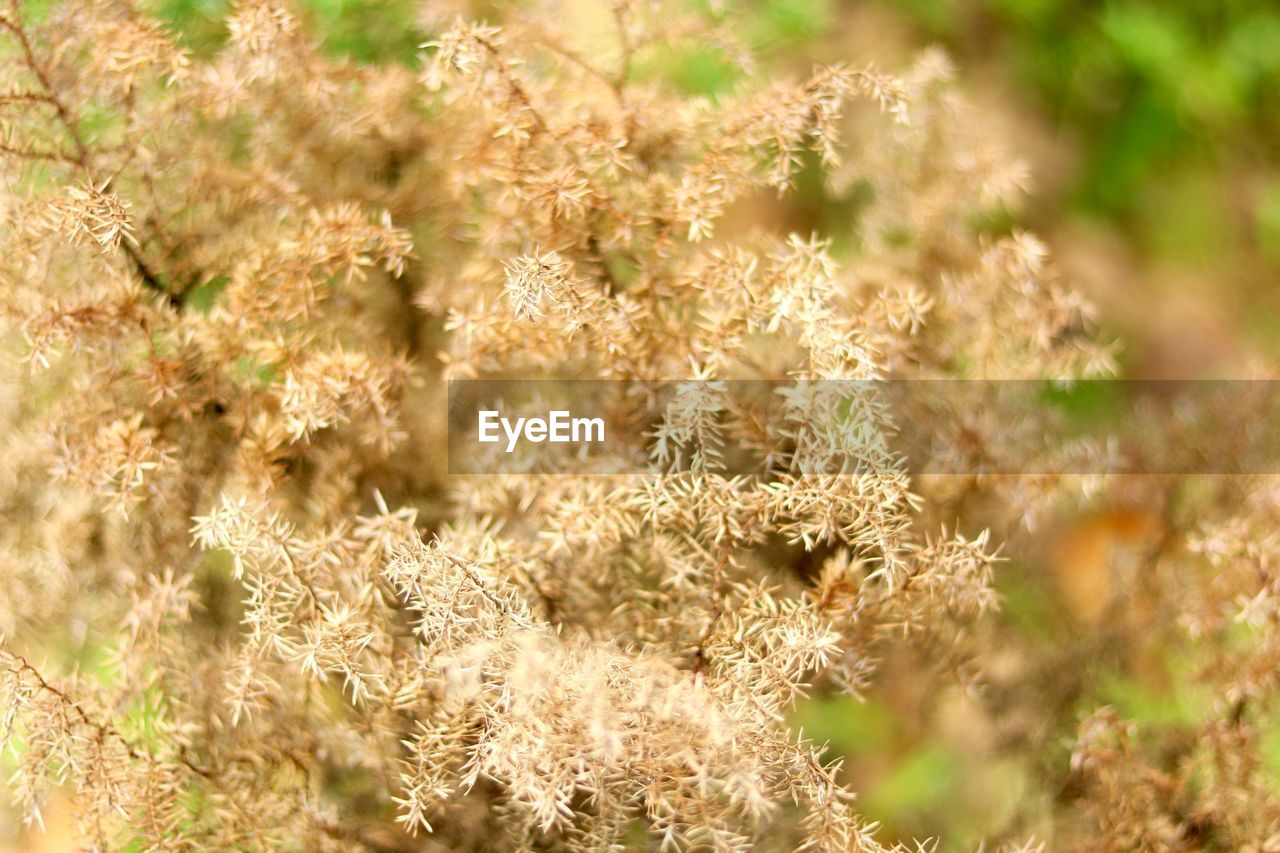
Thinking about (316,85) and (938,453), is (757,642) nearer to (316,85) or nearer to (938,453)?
(938,453)

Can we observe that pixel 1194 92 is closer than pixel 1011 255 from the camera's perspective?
No

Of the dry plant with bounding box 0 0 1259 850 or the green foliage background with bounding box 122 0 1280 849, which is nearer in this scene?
the dry plant with bounding box 0 0 1259 850

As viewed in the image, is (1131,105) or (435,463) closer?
(435,463)

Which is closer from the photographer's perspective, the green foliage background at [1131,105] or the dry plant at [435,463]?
the dry plant at [435,463]

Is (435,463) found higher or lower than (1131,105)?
lower

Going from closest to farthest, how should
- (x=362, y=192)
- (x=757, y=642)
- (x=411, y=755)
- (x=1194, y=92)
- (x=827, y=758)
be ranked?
(x=757, y=642) → (x=411, y=755) → (x=362, y=192) → (x=827, y=758) → (x=1194, y=92)

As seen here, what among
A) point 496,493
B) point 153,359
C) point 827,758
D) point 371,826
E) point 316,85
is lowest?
point 827,758

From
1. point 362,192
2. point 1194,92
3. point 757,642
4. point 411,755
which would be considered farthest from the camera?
point 1194,92

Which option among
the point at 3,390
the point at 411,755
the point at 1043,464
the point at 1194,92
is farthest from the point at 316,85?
the point at 1194,92
